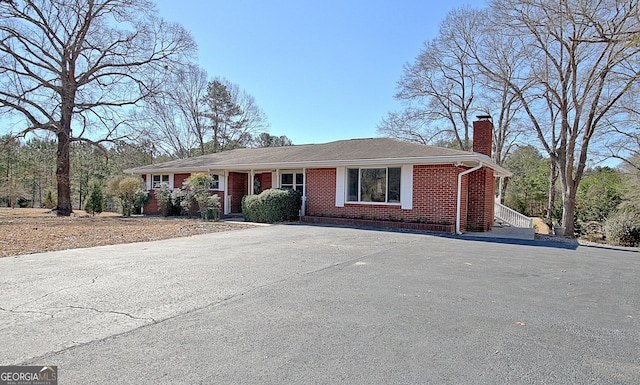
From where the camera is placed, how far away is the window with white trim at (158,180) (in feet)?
65.0

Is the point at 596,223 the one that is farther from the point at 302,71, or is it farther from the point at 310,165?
the point at 302,71

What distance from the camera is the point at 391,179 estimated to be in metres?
12.9

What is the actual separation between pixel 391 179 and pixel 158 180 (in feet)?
46.6

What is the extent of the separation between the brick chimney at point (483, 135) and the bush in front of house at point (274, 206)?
7455mm

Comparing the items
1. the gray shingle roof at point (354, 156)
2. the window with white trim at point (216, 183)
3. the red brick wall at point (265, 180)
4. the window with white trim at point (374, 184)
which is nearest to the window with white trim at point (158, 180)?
the gray shingle roof at point (354, 156)

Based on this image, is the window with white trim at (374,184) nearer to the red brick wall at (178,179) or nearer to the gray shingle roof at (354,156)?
the gray shingle roof at (354,156)

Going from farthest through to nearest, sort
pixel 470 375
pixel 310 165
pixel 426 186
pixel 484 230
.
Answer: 1. pixel 310 165
2. pixel 484 230
3. pixel 426 186
4. pixel 470 375

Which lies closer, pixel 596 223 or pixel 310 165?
pixel 310 165

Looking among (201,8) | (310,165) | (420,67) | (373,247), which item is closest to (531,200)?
(420,67)

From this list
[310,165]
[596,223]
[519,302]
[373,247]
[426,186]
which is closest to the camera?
[519,302]

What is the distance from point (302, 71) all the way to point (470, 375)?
19.4 metres

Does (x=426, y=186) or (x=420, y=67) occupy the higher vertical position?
(x=420, y=67)

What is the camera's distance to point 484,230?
13.0 m

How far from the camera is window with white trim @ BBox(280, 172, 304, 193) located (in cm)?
1540
